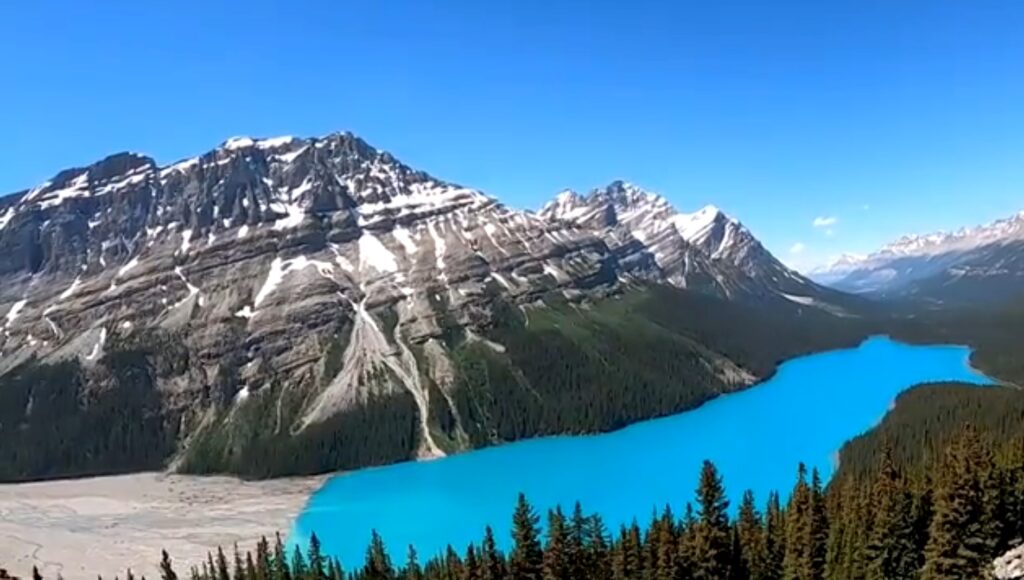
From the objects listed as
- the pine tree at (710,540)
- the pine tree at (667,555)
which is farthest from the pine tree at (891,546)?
the pine tree at (667,555)

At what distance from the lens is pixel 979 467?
58594 mm

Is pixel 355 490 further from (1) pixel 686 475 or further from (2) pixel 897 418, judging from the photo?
(2) pixel 897 418

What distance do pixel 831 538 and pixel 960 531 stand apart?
11255 millimetres

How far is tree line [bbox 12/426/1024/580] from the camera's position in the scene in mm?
53250

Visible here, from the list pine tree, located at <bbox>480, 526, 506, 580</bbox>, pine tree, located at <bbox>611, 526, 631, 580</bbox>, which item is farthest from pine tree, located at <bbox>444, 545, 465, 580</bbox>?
pine tree, located at <bbox>611, 526, 631, 580</bbox>

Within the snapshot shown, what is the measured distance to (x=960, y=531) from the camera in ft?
172

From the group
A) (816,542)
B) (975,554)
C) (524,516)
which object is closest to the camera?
(975,554)

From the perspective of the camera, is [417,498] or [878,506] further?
[417,498]

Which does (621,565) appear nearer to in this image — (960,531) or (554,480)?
(960,531)

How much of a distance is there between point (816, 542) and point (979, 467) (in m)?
13.2

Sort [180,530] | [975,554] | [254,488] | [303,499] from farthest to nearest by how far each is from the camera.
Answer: [254,488], [303,499], [180,530], [975,554]

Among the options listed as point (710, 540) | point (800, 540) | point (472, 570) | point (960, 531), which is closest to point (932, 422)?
point (800, 540)

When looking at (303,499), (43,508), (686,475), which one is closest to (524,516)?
(686,475)

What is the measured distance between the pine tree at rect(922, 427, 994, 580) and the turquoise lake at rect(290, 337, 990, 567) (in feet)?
217
